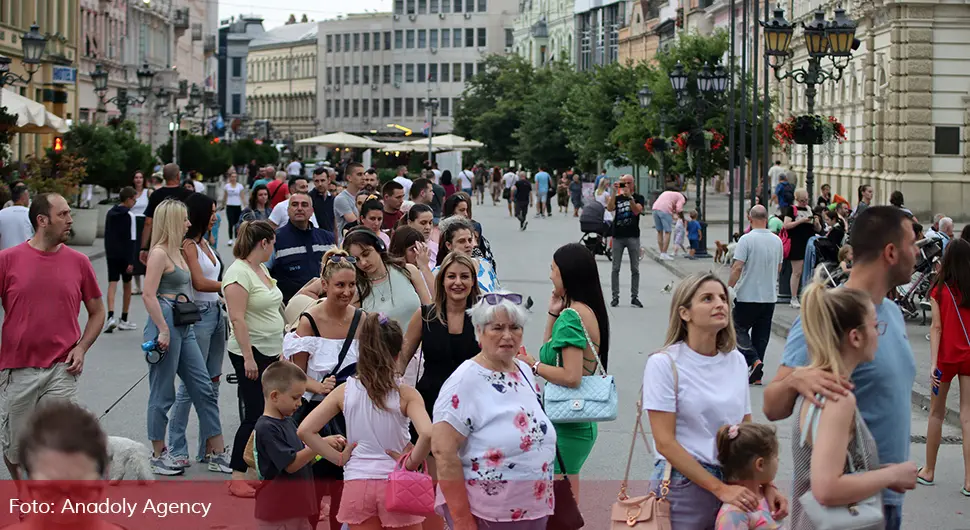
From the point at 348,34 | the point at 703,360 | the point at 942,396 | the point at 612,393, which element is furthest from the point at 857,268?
the point at 348,34

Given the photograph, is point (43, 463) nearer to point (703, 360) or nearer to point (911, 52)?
point (703, 360)

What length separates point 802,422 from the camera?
4648 millimetres

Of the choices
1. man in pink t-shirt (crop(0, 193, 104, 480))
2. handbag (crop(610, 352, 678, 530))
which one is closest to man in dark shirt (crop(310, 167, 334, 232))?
man in pink t-shirt (crop(0, 193, 104, 480))

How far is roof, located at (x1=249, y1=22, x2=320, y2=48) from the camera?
163425 mm

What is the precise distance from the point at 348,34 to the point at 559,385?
144 metres

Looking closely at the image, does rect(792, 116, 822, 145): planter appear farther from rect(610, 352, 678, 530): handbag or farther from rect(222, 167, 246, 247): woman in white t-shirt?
rect(610, 352, 678, 530): handbag

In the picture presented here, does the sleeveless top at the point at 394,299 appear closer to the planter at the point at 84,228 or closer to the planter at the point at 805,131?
the planter at the point at 805,131

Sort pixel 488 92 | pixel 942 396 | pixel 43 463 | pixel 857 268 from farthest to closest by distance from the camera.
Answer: pixel 488 92 < pixel 942 396 < pixel 857 268 < pixel 43 463

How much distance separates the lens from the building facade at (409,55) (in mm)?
140750

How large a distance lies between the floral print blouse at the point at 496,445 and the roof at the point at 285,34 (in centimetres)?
15686

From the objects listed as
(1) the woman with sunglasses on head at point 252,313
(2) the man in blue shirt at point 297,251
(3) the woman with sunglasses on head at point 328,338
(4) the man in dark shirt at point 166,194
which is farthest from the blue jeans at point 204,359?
(4) the man in dark shirt at point 166,194

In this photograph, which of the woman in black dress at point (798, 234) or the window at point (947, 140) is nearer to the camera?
the woman in black dress at point (798, 234)

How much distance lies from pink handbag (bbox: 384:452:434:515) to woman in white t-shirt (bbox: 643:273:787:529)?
3.45 feet

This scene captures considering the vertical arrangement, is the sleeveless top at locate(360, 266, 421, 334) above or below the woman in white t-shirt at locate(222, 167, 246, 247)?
below
